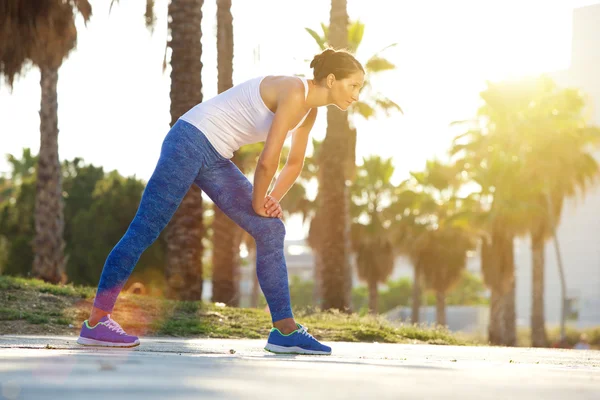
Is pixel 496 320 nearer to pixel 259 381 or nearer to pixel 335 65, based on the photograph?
pixel 335 65

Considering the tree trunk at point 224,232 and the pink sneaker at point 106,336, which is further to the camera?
the tree trunk at point 224,232

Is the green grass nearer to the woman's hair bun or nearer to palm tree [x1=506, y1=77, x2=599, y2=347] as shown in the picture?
the woman's hair bun

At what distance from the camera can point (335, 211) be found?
1977 centimetres

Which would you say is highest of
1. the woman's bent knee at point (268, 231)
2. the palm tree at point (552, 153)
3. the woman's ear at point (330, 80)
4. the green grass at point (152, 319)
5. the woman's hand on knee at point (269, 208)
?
the palm tree at point (552, 153)

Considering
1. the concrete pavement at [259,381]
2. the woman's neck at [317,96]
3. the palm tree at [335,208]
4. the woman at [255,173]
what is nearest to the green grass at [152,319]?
the woman at [255,173]

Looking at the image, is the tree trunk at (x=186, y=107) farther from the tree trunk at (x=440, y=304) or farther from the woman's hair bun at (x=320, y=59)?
the tree trunk at (x=440, y=304)

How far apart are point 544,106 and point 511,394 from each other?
119 feet

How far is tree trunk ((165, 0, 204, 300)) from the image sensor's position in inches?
595

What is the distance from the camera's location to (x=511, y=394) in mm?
2402

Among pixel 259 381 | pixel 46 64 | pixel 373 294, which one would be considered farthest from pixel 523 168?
pixel 259 381

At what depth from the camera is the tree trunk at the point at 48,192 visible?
20156 millimetres

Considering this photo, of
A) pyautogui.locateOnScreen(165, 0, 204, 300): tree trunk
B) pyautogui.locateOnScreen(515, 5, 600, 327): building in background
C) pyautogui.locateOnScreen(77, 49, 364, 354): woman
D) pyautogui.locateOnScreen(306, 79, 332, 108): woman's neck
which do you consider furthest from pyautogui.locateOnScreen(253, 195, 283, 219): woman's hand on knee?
pyautogui.locateOnScreen(515, 5, 600, 327): building in background

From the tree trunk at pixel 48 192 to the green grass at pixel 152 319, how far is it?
9226 millimetres

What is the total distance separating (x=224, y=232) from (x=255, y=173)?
18271mm
